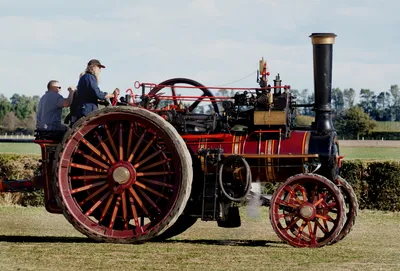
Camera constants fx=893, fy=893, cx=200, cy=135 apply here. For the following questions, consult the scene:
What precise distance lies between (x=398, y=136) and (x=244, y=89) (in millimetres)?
71227

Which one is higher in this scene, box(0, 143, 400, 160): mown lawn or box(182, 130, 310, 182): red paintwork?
box(182, 130, 310, 182): red paintwork

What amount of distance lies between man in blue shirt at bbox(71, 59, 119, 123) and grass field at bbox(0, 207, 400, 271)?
183 centimetres

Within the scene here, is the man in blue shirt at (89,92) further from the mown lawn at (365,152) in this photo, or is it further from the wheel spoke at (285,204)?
the mown lawn at (365,152)

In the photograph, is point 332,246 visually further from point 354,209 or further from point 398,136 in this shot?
point 398,136

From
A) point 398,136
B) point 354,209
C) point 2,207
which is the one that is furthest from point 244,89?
point 398,136

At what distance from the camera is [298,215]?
1179cm

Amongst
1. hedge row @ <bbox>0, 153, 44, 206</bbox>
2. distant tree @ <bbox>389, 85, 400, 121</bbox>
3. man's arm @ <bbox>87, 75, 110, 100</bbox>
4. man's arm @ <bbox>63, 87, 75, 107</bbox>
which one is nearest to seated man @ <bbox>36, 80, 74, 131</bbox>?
man's arm @ <bbox>63, 87, 75, 107</bbox>

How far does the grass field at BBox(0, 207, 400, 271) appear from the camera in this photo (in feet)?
33.1

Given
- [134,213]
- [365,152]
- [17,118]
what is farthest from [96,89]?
[17,118]

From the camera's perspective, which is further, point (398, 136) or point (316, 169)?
point (398, 136)

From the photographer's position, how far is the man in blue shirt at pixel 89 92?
12336 millimetres

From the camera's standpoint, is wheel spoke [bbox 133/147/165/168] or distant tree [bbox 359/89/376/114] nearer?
wheel spoke [bbox 133/147/165/168]

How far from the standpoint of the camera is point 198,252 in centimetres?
1124

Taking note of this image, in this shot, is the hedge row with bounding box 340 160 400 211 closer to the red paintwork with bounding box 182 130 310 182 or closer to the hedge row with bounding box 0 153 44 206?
the hedge row with bounding box 0 153 44 206
